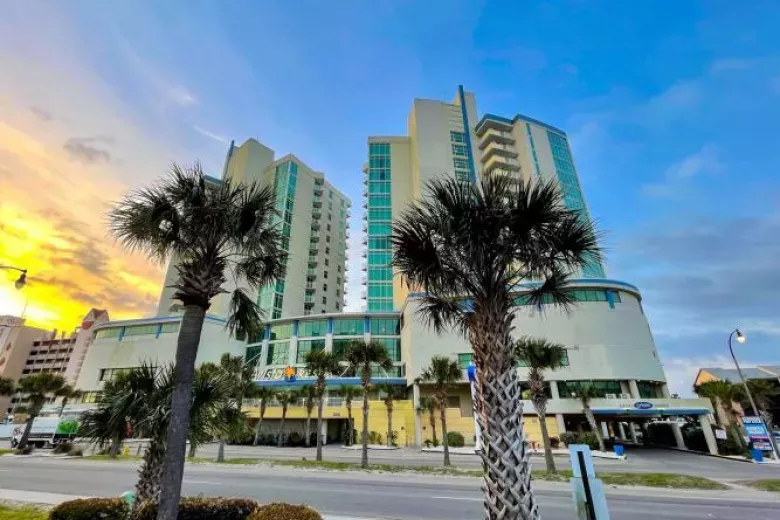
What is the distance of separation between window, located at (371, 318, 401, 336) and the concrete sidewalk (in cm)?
5190

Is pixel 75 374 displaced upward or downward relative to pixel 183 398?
upward

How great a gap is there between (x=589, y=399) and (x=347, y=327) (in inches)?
1517

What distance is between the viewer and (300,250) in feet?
284

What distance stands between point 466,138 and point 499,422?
79.3m

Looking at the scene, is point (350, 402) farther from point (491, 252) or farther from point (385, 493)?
point (491, 252)

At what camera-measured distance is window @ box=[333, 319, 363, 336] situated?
2518 inches

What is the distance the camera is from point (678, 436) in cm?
4369

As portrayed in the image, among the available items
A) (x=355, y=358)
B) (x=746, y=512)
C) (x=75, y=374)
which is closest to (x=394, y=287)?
(x=355, y=358)

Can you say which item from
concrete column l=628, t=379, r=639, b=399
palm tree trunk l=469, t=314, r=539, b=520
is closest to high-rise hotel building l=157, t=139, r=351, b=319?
concrete column l=628, t=379, r=639, b=399

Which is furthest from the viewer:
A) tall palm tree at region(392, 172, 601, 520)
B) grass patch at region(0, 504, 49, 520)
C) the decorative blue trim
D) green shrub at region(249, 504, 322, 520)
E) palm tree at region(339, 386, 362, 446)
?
the decorative blue trim

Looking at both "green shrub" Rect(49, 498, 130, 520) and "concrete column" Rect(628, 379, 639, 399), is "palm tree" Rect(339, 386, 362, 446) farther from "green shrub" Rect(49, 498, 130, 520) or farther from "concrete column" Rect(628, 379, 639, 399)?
"green shrub" Rect(49, 498, 130, 520)

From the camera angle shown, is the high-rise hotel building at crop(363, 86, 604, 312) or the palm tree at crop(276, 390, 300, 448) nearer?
the palm tree at crop(276, 390, 300, 448)

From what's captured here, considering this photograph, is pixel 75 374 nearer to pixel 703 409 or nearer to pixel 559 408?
pixel 559 408

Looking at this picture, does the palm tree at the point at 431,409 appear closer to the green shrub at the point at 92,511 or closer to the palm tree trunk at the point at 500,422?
the green shrub at the point at 92,511
